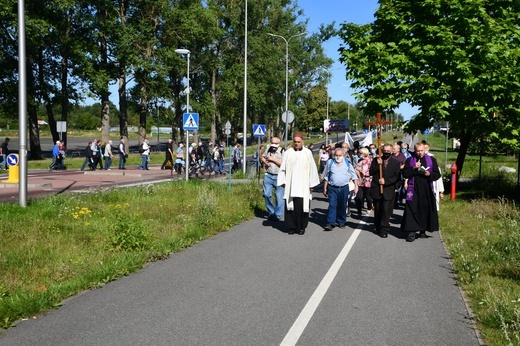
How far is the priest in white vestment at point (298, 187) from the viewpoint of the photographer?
11.1 m

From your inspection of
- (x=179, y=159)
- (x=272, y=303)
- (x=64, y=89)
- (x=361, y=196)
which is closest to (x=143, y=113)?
(x=64, y=89)

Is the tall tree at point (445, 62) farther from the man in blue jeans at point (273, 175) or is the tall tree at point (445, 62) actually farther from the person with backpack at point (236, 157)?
the person with backpack at point (236, 157)

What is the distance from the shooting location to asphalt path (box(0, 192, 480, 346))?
508cm

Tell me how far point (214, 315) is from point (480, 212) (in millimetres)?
10125

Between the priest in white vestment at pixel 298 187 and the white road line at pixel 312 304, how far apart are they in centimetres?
173

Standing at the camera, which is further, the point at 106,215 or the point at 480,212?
the point at 480,212

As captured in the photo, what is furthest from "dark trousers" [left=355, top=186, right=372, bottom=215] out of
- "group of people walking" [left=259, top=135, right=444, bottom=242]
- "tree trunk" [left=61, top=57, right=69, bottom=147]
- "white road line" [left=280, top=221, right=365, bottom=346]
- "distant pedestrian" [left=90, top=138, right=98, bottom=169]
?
"tree trunk" [left=61, top=57, right=69, bottom=147]

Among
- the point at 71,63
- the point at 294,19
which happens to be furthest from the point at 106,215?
the point at 294,19

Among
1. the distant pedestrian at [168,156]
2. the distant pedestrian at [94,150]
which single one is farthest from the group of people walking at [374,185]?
the distant pedestrian at [94,150]

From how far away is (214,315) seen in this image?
5.68m

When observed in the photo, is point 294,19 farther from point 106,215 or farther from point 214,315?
point 214,315

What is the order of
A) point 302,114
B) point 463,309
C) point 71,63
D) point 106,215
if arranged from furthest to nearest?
point 302,114 → point 71,63 → point 106,215 → point 463,309

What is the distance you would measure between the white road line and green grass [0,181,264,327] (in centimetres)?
257

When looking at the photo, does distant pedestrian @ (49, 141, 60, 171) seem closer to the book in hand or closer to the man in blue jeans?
the man in blue jeans
